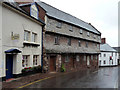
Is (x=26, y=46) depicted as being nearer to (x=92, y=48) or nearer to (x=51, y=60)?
(x=51, y=60)

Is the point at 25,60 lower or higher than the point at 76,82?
higher

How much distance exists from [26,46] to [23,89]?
600 centimetres

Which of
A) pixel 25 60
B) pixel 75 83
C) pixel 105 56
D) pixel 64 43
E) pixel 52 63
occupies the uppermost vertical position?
pixel 64 43

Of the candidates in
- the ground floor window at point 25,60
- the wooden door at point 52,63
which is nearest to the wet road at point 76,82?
the ground floor window at point 25,60

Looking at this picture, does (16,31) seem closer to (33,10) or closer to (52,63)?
(33,10)

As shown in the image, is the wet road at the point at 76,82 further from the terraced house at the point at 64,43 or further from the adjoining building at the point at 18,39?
the terraced house at the point at 64,43

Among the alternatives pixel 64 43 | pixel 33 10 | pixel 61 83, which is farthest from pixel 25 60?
pixel 64 43

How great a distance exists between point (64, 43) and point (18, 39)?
10125 mm

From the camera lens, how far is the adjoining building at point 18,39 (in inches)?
432

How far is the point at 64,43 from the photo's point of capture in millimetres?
21266

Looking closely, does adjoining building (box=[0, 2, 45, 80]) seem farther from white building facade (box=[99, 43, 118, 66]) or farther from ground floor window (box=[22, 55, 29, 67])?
Answer: white building facade (box=[99, 43, 118, 66])

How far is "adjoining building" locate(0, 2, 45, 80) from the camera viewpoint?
432 inches

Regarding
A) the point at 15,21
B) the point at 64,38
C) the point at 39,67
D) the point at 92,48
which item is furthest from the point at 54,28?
the point at 92,48

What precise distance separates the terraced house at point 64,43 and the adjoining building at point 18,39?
168 centimetres
